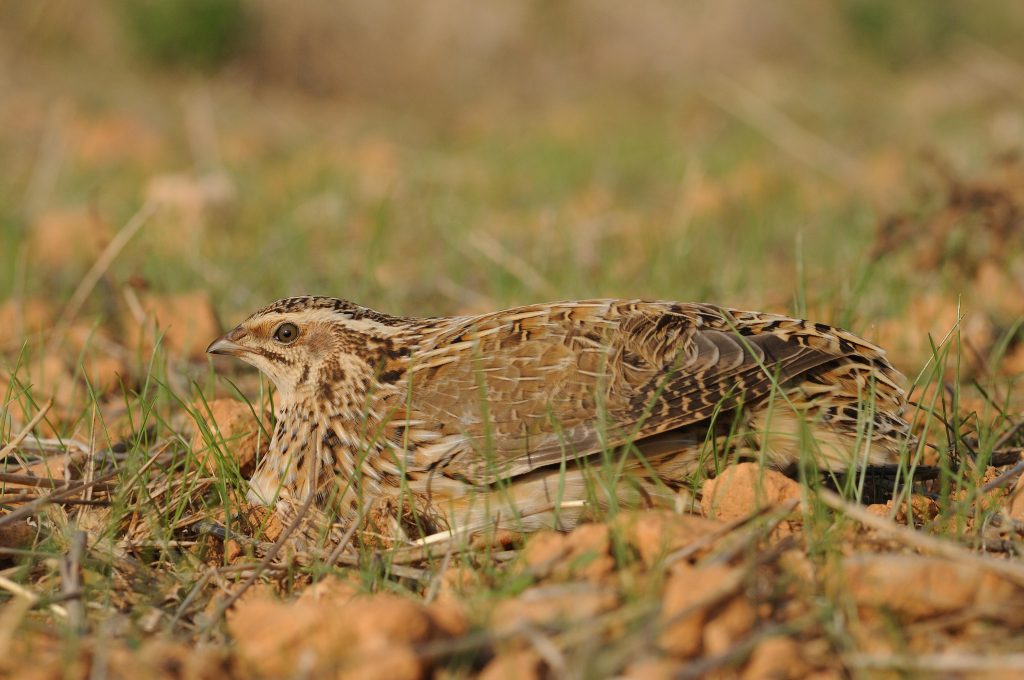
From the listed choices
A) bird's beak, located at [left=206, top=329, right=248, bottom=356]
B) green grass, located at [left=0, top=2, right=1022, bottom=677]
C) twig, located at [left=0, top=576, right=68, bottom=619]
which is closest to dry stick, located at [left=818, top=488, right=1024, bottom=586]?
green grass, located at [left=0, top=2, right=1022, bottom=677]

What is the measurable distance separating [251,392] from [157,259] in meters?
2.30

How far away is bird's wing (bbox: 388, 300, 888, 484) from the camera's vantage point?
13.6ft

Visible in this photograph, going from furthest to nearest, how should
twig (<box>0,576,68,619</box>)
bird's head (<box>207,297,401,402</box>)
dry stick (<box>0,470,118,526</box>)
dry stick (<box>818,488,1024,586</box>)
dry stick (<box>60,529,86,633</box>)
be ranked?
bird's head (<box>207,297,401,402</box>)
dry stick (<box>0,470,118,526</box>)
twig (<box>0,576,68,619</box>)
dry stick (<box>60,529,86,633</box>)
dry stick (<box>818,488,1024,586</box>)

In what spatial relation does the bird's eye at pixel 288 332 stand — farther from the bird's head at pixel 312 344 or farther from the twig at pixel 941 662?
the twig at pixel 941 662

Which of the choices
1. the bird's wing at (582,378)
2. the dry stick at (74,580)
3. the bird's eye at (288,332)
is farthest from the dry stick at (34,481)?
the bird's wing at (582,378)

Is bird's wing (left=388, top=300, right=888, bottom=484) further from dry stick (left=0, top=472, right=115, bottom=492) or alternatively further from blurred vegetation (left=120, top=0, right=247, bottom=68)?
blurred vegetation (left=120, top=0, right=247, bottom=68)

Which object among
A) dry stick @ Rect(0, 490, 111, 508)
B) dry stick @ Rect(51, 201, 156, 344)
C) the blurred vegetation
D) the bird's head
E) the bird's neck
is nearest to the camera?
dry stick @ Rect(0, 490, 111, 508)

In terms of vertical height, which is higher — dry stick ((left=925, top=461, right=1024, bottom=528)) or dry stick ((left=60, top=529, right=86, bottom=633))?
dry stick ((left=925, top=461, right=1024, bottom=528))

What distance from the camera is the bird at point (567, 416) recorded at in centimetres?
412

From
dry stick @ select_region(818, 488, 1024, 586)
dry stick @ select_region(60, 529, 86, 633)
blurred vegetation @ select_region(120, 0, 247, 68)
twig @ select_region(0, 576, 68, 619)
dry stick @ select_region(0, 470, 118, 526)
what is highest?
blurred vegetation @ select_region(120, 0, 247, 68)

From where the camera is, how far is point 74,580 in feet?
11.5

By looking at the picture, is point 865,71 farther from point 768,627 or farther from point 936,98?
point 768,627

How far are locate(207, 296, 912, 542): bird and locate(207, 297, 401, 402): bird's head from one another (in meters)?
0.02

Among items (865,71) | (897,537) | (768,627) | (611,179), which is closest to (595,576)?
(768,627)
